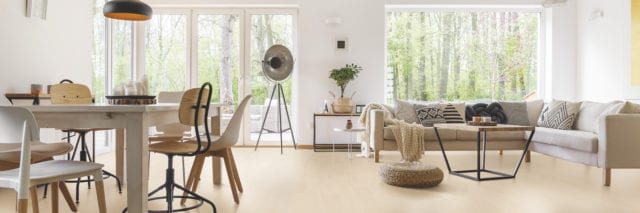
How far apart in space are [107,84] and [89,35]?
89 centimetres

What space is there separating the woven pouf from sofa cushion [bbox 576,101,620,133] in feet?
6.88

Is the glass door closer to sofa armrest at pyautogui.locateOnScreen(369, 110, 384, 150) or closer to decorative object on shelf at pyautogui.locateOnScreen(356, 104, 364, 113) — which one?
decorative object on shelf at pyautogui.locateOnScreen(356, 104, 364, 113)

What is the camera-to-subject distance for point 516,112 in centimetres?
580

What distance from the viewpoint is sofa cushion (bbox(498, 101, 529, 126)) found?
5746 mm

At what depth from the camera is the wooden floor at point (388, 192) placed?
3.08 m

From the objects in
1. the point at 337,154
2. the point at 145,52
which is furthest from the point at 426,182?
the point at 145,52

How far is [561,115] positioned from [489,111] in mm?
910

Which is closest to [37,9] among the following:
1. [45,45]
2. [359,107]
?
[45,45]

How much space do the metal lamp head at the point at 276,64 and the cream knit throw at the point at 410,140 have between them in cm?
192

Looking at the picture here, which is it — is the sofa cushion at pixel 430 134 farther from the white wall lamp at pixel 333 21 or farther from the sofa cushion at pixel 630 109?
the white wall lamp at pixel 333 21

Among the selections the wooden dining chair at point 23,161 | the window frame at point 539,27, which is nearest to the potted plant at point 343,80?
the window frame at point 539,27

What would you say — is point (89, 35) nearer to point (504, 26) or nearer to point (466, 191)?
point (466, 191)

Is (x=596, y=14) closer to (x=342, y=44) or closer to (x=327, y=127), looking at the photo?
(x=342, y=44)

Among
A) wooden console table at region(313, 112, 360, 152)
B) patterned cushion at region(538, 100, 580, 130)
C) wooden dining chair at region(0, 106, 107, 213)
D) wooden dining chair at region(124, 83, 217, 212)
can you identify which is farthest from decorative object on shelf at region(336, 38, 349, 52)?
wooden dining chair at region(0, 106, 107, 213)
